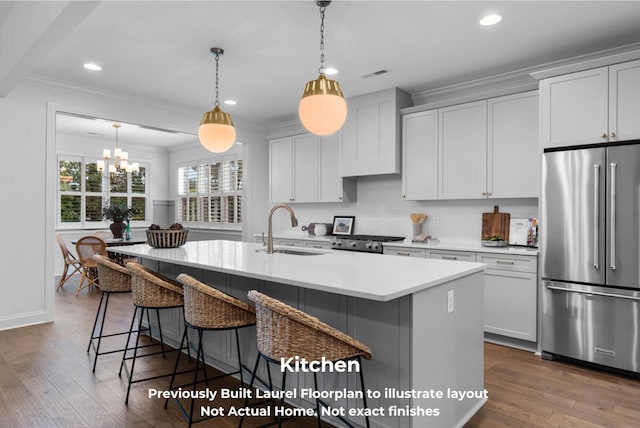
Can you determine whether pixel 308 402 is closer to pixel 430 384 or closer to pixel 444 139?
pixel 430 384

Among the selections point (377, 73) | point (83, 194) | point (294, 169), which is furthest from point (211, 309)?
point (83, 194)

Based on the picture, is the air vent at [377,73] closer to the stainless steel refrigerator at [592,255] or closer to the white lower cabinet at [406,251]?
the stainless steel refrigerator at [592,255]

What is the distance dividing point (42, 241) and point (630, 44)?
Result: 607cm

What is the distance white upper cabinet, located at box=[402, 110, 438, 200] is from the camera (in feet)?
14.7

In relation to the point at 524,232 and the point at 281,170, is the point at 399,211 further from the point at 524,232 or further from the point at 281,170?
the point at 281,170

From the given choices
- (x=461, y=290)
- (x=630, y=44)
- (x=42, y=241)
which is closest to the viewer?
(x=461, y=290)

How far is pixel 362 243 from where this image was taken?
472 centimetres

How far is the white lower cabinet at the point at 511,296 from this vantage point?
11.5 feet

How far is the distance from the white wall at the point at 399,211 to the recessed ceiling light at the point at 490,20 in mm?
1849

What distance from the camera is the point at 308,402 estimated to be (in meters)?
2.42

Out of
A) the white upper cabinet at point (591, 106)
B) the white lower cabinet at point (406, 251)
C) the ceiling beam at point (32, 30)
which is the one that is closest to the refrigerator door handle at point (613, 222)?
the white upper cabinet at point (591, 106)

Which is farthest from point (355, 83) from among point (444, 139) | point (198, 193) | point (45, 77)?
point (198, 193)

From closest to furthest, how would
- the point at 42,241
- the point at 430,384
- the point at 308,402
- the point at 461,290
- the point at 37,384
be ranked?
the point at 430,384 < the point at 461,290 < the point at 308,402 < the point at 37,384 < the point at 42,241

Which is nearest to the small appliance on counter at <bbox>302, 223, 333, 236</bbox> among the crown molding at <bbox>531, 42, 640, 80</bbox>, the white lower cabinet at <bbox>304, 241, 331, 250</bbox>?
the white lower cabinet at <bbox>304, 241, 331, 250</bbox>
